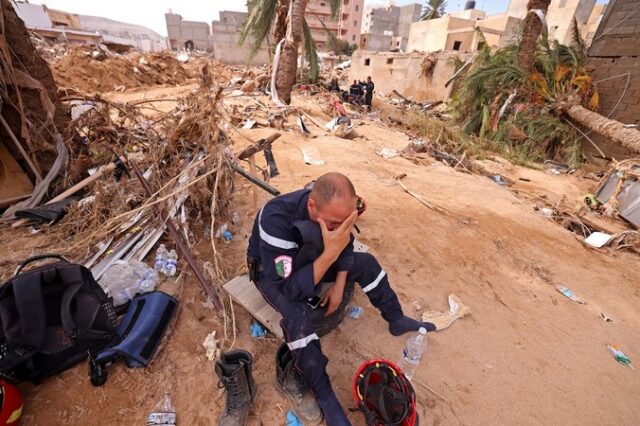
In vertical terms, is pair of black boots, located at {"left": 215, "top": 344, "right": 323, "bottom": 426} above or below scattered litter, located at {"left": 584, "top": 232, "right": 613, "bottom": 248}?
above

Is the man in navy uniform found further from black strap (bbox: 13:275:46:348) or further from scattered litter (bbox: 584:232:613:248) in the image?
scattered litter (bbox: 584:232:613:248)

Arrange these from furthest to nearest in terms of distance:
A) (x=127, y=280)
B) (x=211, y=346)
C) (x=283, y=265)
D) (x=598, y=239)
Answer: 1. (x=598, y=239)
2. (x=127, y=280)
3. (x=211, y=346)
4. (x=283, y=265)

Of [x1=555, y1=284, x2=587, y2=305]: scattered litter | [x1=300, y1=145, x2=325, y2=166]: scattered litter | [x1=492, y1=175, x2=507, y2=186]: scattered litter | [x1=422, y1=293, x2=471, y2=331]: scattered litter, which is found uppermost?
[x1=300, y1=145, x2=325, y2=166]: scattered litter

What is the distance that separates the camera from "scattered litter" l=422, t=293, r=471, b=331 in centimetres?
251

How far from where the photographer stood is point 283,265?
180 cm

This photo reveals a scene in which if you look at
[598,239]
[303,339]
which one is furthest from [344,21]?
[303,339]

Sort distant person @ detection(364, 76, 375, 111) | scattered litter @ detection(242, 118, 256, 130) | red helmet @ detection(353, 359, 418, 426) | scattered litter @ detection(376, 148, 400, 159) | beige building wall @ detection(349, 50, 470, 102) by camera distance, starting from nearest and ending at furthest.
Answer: red helmet @ detection(353, 359, 418, 426)
scattered litter @ detection(376, 148, 400, 159)
scattered litter @ detection(242, 118, 256, 130)
distant person @ detection(364, 76, 375, 111)
beige building wall @ detection(349, 50, 470, 102)

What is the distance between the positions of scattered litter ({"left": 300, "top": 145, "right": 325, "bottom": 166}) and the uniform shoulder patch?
14.3 feet

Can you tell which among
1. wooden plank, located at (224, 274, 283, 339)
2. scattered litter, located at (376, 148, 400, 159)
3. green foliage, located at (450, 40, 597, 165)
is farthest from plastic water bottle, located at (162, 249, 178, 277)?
green foliage, located at (450, 40, 597, 165)

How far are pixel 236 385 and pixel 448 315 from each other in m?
1.90

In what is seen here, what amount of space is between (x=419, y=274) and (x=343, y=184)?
1.88 meters

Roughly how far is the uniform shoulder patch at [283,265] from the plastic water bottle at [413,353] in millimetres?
1178

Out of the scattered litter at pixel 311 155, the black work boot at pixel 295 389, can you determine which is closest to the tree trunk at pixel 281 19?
the scattered litter at pixel 311 155

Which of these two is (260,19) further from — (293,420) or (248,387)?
(293,420)
